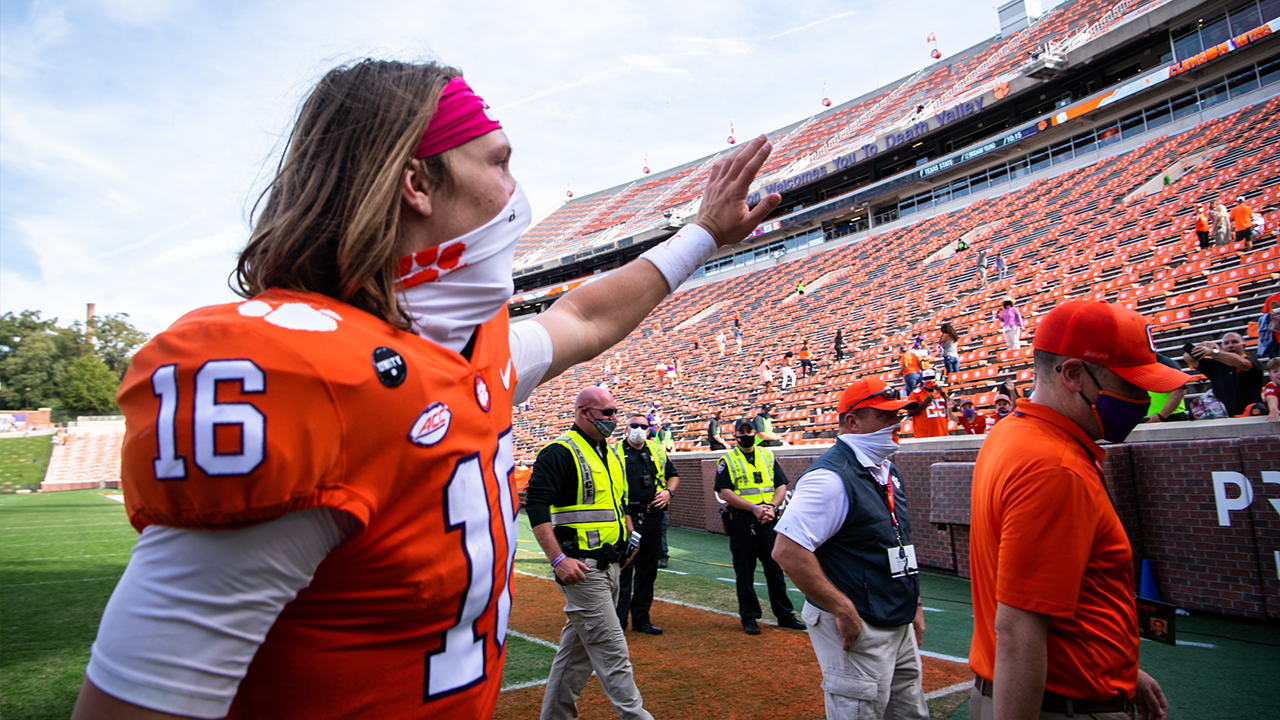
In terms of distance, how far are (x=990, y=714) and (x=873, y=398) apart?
1.84 meters

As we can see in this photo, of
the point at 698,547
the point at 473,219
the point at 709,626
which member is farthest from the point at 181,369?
the point at 698,547

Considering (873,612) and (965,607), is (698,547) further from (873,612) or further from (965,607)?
(873,612)

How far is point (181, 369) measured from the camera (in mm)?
722

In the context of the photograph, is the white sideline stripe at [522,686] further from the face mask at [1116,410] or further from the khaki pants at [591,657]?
the face mask at [1116,410]

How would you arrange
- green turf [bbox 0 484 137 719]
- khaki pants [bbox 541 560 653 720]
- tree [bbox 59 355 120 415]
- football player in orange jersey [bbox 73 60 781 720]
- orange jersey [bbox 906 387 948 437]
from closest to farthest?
football player in orange jersey [bbox 73 60 781 720] < khaki pants [bbox 541 560 653 720] < green turf [bbox 0 484 137 719] < orange jersey [bbox 906 387 948 437] < tree [bbox 59 355 120 415]

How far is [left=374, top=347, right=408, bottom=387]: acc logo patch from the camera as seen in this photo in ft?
2.77

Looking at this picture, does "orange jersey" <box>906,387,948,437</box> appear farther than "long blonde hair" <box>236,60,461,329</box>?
Yes

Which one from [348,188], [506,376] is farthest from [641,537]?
[348,188]

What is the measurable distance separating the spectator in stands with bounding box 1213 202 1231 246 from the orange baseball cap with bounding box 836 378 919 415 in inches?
629

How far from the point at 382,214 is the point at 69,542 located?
1701 centimetres

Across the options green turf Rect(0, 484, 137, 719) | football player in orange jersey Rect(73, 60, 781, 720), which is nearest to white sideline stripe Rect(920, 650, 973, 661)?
football player in orange jersey Rect(73, 60, 781, 720)

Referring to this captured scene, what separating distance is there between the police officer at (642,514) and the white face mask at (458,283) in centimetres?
531

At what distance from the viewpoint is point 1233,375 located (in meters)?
7.91

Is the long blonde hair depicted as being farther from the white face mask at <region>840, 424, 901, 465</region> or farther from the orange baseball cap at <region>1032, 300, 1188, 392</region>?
the white face mask at <region>840, 424, 901, 465</region>
